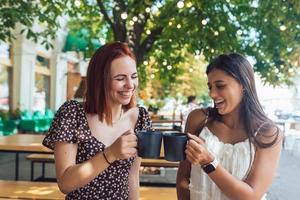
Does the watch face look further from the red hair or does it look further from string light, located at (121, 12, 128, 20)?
string light, located at (121, 12, 128, 20)

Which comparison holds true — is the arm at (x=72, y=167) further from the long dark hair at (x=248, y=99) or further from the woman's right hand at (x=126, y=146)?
the long dark hair at (x=248, y=99)

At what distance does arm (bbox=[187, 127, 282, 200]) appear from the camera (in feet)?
4.36

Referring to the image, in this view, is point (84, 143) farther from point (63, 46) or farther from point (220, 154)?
point (63, 46)

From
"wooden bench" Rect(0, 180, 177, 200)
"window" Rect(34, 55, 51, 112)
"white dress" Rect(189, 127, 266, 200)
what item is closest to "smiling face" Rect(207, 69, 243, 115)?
"white dress" Rect(189, 127, 266, 200)

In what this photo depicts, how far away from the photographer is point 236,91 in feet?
5.08

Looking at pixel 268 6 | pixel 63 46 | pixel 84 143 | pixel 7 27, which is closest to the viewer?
pixel 84 143

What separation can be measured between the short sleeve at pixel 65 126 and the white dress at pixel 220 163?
1.65 ft

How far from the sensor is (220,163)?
5.07ft

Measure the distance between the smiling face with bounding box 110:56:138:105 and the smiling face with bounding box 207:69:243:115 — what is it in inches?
12.2

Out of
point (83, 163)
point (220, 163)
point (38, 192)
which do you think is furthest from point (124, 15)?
point (83, 163)

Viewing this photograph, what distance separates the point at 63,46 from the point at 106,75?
18049mm

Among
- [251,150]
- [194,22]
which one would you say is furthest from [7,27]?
[251,150]

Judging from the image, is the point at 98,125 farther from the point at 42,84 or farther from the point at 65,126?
the point at 42,84

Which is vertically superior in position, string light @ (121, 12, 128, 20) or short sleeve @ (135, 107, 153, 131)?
string light @ (121, 12, 128, 20)
